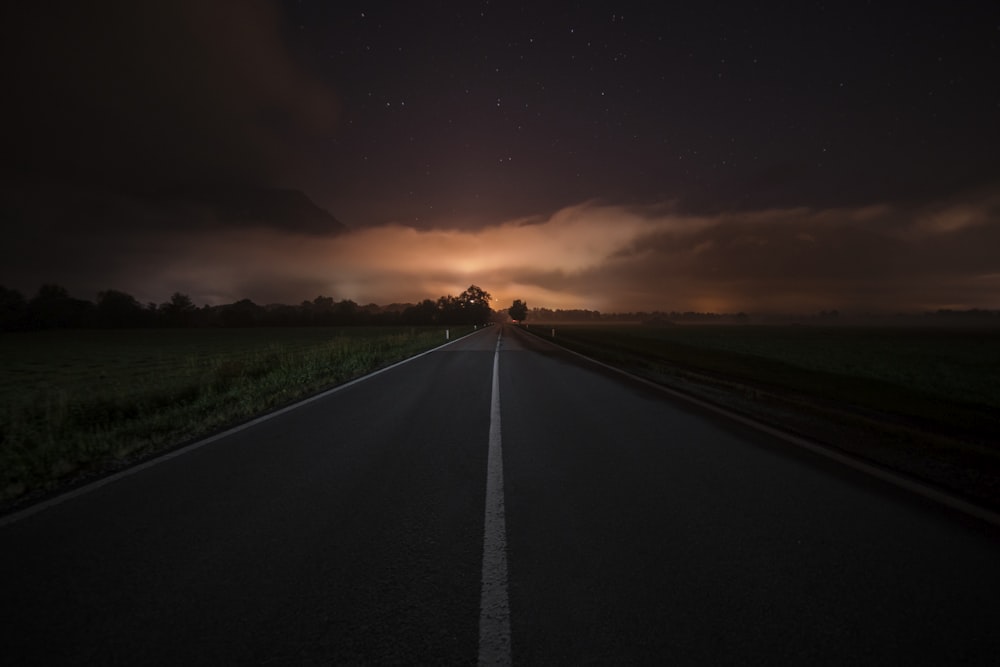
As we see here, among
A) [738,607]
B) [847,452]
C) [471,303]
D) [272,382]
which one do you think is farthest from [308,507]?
[471,303]

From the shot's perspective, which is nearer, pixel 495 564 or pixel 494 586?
pixel 494 586

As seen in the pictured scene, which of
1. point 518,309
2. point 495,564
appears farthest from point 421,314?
point 495,564

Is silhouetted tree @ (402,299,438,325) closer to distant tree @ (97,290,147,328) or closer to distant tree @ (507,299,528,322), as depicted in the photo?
distant tree @ (507,299,528,322)

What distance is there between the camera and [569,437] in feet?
18.6

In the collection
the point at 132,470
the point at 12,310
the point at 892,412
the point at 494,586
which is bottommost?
the point at 892,412

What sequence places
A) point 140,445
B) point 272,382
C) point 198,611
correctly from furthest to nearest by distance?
point 272,382
point 140,445
point 198,611

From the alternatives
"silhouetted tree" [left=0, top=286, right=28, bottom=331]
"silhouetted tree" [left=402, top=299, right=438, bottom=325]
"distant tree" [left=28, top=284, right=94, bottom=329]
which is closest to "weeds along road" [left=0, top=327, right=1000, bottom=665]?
"silhouetted tree" [left=0, top=286, right=28, bottom=331]

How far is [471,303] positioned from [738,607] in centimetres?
16112

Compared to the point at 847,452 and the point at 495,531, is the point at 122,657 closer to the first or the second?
the point at 495,531

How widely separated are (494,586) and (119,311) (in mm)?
129246

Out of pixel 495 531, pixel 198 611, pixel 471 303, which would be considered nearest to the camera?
pixel 198 611

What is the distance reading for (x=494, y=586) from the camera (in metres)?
2.36

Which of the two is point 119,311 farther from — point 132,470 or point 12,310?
point 132,470

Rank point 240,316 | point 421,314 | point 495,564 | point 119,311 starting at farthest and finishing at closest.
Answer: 1. point 421,314
2. point 240,316
3. point 119,311
4. point 495,564
